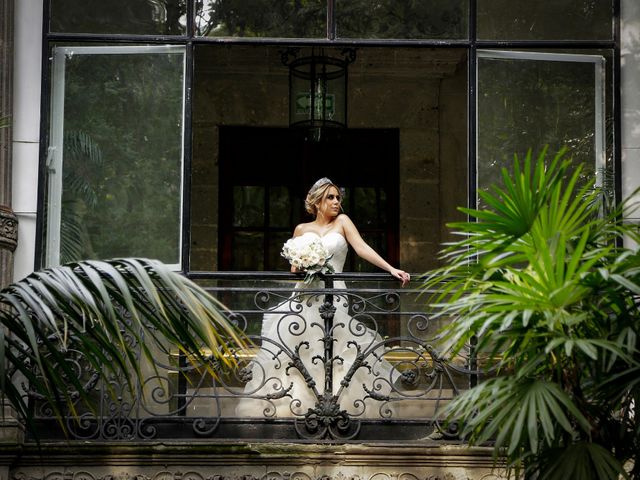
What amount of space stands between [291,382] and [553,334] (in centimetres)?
327

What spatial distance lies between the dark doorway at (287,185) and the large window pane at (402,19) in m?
4.97

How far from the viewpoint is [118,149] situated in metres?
11.4

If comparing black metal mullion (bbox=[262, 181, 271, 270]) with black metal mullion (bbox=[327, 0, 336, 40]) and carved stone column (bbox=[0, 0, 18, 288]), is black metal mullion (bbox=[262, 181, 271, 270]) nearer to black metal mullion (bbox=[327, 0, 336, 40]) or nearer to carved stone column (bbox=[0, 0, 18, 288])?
black metal mullion (bbox=[327, 0, 336, 40])

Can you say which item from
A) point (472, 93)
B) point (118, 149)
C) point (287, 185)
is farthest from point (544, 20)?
point (287, 185)

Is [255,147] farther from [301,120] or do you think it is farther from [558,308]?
[558,308]

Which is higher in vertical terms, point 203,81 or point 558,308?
point 203,81

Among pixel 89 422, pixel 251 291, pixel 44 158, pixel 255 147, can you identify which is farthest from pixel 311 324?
pixel 255 147

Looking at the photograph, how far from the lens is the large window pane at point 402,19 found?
11578 mm

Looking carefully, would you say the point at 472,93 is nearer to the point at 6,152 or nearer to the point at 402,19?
the point at 402,19

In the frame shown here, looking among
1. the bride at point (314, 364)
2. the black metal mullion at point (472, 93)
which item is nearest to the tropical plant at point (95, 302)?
the bride at point (314, 364)

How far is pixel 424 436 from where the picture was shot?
10.7 m

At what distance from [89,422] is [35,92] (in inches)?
106

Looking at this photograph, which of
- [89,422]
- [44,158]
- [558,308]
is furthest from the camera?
[44,158]

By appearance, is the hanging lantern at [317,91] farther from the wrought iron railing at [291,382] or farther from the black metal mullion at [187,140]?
the wrought iron railing at [291,382]
